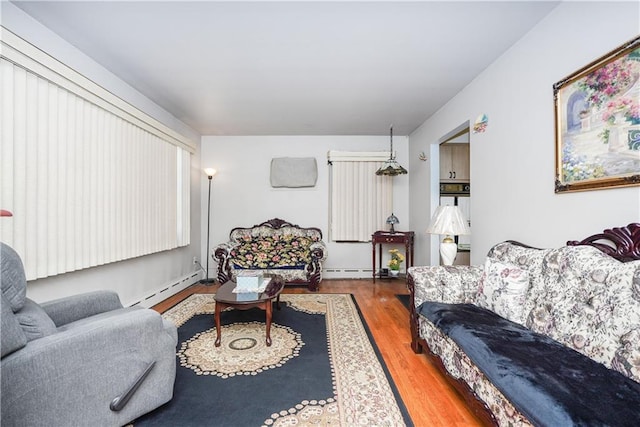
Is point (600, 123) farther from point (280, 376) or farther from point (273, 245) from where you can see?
point (273, 245)

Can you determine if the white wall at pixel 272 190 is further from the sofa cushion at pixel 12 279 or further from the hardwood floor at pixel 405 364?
the sofa cushion at pixel 12 279

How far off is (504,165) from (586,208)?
82 centimetres

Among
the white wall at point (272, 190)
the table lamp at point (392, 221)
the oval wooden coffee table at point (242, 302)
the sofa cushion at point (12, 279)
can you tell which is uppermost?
the white wall at point (272, 190)

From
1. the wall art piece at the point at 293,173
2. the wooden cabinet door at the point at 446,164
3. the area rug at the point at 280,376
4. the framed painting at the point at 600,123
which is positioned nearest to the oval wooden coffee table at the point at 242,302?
the area rug at the point at 280,376

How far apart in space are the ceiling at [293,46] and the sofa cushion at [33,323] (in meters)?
1.93

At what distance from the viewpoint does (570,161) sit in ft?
5.86

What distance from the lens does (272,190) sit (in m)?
4.95

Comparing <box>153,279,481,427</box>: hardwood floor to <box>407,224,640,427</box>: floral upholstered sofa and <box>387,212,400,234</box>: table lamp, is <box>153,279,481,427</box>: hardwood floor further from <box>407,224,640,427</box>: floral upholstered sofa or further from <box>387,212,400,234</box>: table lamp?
<box>387,212,400,234</box>: table lamp

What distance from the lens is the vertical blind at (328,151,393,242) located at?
4859 mm

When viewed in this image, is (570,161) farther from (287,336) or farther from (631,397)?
(287,336)

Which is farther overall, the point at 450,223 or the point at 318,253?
the point at 318,253

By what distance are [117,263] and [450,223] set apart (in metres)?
3.41

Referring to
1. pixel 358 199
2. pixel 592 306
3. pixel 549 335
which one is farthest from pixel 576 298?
pixel 358 199

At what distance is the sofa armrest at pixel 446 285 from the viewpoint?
216cm
